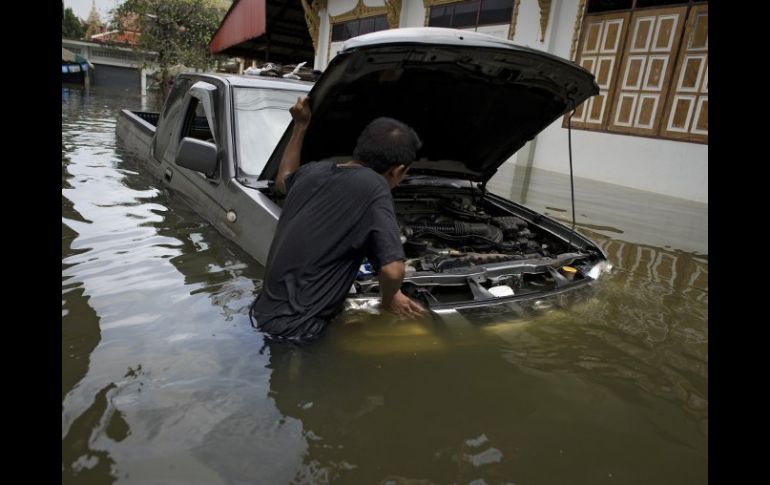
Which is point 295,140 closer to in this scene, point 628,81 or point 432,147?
point 432,147

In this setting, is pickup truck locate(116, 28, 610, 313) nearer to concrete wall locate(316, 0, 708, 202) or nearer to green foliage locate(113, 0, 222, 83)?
concrete wall locate(316, 0, 708, 202)

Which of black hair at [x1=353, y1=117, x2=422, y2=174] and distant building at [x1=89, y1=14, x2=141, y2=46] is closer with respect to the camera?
black hair at [x1=353, y1=117, x2=422, y2=174]

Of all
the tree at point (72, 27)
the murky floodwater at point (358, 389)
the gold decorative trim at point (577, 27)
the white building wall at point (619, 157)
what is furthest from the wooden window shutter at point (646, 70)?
the tree at point (72, 27)

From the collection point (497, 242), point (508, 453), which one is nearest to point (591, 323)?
point (497, 242)

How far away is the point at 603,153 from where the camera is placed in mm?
9609

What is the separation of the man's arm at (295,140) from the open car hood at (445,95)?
0.17 ft

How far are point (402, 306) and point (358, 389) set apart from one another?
1.39 ft

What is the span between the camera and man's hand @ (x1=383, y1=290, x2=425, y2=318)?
91.8 inches

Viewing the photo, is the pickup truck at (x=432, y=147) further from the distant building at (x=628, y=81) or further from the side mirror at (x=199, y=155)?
the distant building at (x=628, y=81)

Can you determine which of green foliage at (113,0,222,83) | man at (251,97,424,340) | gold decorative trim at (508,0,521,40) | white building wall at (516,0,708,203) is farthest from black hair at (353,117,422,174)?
green foliage at (113,0,222,83)
